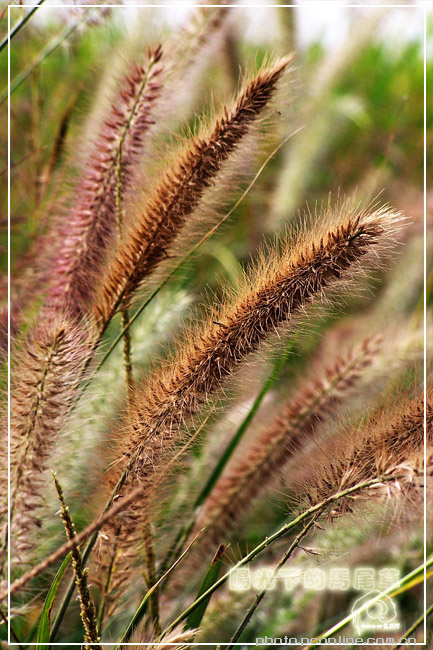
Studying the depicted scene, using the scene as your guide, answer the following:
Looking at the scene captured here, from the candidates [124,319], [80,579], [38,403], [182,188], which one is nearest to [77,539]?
[80,579]

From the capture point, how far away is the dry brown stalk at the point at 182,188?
74 centimetres

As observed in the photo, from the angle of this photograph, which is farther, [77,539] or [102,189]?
→ [102,189]

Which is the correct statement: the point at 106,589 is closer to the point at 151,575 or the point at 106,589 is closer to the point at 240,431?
the point at 151,575

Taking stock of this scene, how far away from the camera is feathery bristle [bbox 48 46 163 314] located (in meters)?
0.83

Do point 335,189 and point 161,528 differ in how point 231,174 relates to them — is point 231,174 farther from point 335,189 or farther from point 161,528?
point 161,528

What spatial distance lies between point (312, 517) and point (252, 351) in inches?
8.3

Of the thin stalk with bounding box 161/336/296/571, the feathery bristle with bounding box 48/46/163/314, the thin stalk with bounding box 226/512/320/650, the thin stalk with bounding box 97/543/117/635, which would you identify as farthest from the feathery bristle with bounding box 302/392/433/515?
the feathery bristle with bounding box 48/46/163/314

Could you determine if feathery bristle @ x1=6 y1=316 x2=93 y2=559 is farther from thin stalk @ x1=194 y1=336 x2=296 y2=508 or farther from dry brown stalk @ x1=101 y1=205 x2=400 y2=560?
thin stalk @ x1=194 y1=336 x2=296 y2=508

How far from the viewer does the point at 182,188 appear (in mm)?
755

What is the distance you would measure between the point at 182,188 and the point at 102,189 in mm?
165

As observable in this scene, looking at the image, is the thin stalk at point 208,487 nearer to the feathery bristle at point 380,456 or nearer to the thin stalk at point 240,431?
the thin stalk at point 240,431

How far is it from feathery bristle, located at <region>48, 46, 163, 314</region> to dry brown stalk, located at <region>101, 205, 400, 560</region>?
0.24 meters

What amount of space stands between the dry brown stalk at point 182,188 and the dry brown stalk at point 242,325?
126 mm

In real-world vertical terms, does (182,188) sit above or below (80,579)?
above
